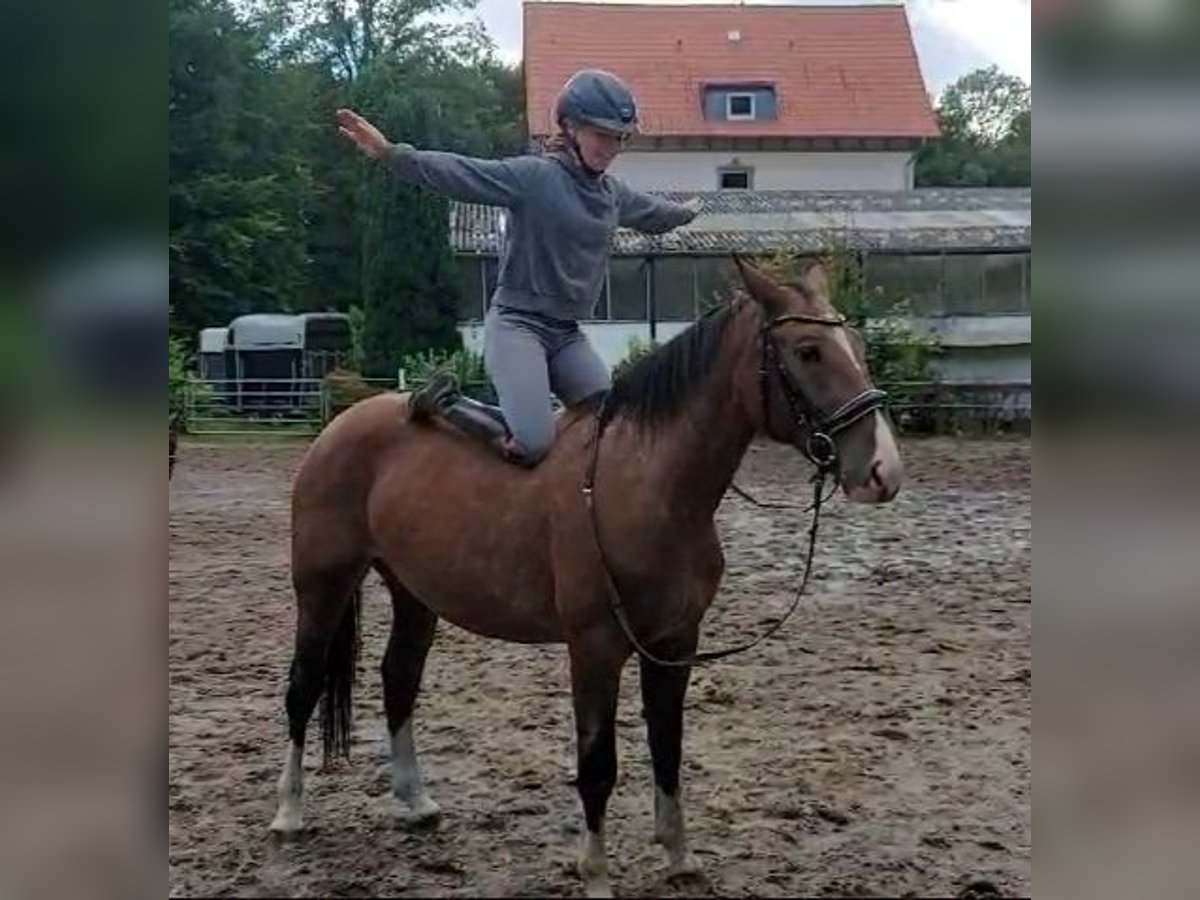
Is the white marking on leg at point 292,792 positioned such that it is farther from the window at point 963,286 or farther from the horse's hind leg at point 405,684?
the window at point 963,286

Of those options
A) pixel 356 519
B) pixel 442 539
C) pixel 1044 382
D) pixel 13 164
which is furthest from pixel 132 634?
pixel 356 519

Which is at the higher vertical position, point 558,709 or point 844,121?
point 844,121

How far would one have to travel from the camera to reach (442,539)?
302cm

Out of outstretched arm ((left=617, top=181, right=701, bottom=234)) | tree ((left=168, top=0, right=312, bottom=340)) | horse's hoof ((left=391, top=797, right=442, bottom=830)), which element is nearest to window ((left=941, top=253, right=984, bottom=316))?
tree ((left=168, top=0, right=312, bottom=340))

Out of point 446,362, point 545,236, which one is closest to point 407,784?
point 545,236

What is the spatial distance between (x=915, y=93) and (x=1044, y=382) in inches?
799

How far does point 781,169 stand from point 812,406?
59.8 ft

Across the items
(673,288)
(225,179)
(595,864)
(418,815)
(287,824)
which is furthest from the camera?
(673,288)

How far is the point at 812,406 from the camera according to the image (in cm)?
242

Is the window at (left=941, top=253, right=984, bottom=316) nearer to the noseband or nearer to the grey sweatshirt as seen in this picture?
the grey sweatshirt

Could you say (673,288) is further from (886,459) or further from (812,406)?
(886,459)

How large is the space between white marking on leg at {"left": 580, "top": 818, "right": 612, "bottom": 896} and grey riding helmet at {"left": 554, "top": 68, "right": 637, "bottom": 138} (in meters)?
1.62

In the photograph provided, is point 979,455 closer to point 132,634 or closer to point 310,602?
point 310,602

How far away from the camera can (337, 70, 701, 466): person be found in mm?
2598
